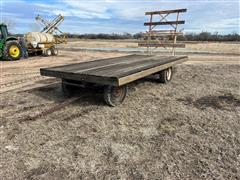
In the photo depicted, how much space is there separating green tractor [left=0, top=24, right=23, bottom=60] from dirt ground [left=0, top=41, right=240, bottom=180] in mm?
7752

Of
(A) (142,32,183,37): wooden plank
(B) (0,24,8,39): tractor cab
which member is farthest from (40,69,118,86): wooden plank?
(B) (0,24,8,39): tractor cab

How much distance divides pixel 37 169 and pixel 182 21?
9844 millimetres

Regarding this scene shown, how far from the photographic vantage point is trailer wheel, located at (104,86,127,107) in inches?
176

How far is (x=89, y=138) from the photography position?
3.36 metres

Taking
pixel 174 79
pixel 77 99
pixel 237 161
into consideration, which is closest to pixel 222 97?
pixel 174 79

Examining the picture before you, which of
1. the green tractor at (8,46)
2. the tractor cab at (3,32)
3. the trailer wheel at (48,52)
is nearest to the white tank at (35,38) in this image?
the trailer wheel at (48,52)

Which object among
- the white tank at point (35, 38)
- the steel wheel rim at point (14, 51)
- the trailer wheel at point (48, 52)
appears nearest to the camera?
the steel wheel rim at point (14, 51)

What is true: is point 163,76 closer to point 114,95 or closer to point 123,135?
point 114,95

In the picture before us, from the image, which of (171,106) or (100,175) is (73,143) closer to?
(100,175)

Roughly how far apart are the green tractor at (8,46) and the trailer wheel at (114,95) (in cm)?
1022

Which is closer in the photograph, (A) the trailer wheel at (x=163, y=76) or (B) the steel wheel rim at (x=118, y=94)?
(B) the steel wheel rim at (x=118, y=94)

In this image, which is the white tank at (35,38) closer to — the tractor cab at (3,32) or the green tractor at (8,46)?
the green tractor at (8,46)

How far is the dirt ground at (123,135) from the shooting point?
2611 mm

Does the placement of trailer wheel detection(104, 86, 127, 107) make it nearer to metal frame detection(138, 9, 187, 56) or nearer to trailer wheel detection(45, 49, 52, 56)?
metal frame detection(138, 9, 187, 56)
